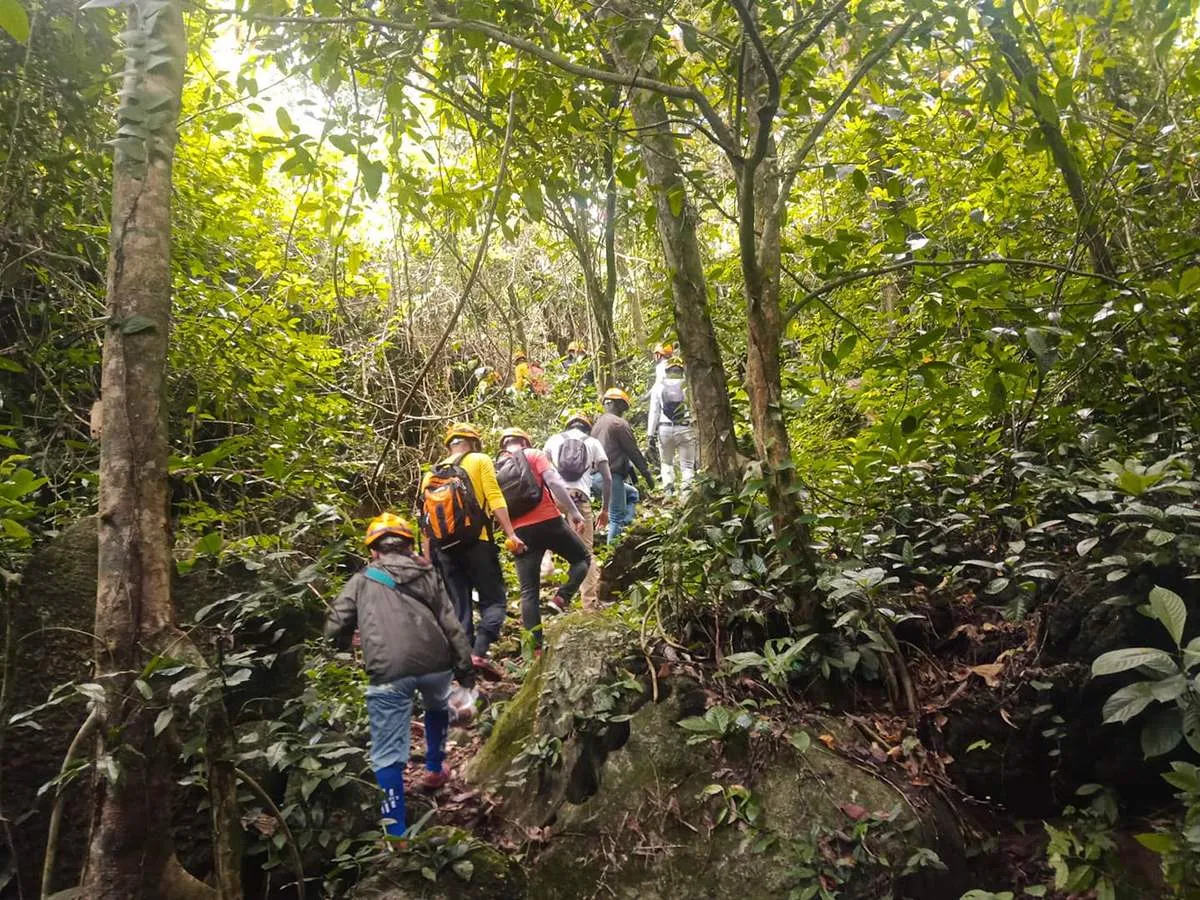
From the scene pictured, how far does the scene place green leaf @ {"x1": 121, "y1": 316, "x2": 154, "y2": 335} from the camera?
2.52 meters

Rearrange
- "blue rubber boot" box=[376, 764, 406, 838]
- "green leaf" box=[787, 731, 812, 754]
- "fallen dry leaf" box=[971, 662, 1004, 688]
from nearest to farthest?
"green leaf" box=[787, 731, 812, 754]
"fallen dry leaf" box=[971, 662, 1004, 688]
"blue rubber boot" box=[376, 764, 406, 838]

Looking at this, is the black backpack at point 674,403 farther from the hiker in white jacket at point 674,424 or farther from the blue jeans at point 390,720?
the blue jeans at point 390,720

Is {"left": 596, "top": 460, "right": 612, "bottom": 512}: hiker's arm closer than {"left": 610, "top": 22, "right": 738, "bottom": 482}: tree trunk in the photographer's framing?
No

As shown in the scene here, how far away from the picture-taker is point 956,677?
12.6ft

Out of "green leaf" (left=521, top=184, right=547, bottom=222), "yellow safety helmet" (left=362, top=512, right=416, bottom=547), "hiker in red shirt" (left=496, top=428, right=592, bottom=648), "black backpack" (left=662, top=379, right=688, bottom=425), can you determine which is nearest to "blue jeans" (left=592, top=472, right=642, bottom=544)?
"black backpack" (left=662, top=379, right=688, bottom=425)

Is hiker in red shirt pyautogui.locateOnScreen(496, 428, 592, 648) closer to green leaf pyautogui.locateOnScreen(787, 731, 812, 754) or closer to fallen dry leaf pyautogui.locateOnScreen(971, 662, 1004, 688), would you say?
green leaf pyautogui.locateOnScreen(787, 731, 812, 754)

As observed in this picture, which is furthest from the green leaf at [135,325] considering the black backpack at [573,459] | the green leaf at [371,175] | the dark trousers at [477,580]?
the black backpack at [573,459]

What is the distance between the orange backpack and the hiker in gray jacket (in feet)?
3.22

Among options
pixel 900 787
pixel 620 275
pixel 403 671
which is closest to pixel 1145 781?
pixel 900 787

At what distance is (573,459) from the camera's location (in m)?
7.26

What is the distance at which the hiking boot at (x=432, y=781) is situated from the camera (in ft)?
14.6

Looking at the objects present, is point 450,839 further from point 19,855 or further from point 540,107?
point 540,107

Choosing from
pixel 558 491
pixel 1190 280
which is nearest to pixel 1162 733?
pixel 1190 280

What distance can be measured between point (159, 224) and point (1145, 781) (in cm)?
494
